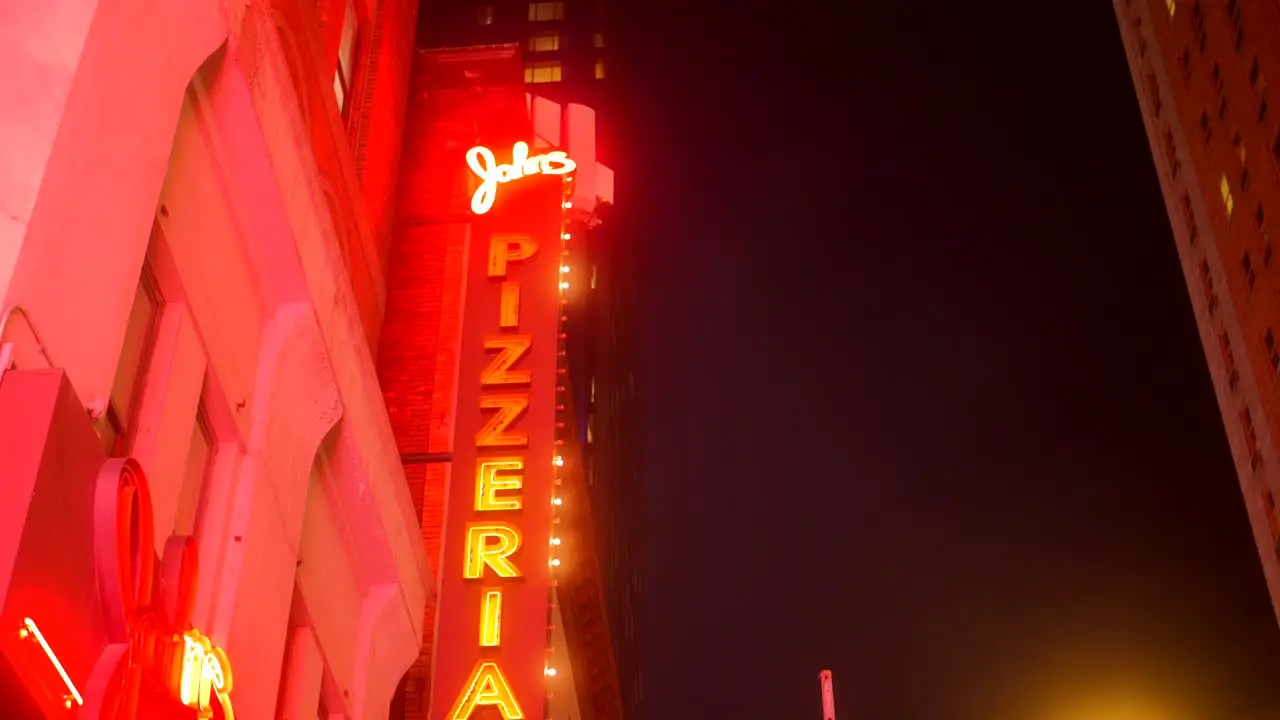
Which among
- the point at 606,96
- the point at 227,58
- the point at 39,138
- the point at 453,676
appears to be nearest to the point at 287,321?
the point at 227,58

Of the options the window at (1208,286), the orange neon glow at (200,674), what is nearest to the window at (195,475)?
the orange neon glow at (200,674)

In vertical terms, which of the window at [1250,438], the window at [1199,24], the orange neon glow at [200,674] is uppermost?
the window at [1199,24]

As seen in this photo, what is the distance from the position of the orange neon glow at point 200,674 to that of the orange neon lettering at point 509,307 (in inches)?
516

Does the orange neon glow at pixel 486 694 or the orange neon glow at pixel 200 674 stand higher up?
the orange neon glow at pixel 486 694

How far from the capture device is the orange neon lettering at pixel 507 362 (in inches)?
786

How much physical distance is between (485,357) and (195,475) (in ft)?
33.5

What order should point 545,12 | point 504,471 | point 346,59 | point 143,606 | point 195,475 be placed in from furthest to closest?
point 545,12
point 346,59
point 504,471
point 195,475
point 143,606

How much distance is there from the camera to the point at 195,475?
10422mm

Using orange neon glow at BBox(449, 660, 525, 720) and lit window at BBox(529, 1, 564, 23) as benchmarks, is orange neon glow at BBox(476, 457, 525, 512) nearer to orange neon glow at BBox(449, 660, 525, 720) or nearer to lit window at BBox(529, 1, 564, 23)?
orange neon glow at BBox(449, 660, 525, 720)

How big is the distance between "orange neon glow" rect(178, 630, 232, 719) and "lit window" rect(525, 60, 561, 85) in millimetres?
72928

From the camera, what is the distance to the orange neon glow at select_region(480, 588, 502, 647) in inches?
677

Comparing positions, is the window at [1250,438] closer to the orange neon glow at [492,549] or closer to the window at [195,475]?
the orange neon glow at [492,549]

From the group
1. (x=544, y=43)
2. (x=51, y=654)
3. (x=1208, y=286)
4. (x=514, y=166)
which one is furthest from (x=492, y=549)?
(x=544, y=43)

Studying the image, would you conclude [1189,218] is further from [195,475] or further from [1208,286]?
[195,475]
